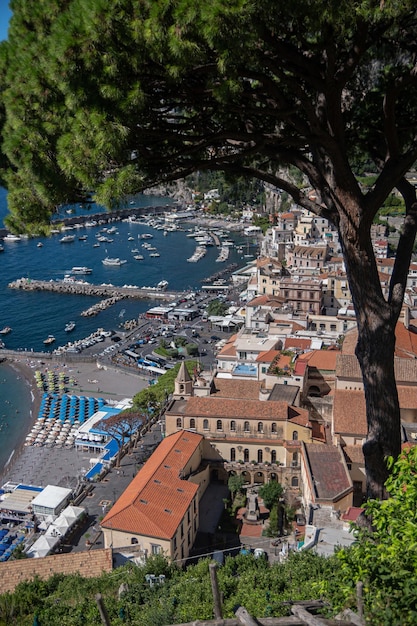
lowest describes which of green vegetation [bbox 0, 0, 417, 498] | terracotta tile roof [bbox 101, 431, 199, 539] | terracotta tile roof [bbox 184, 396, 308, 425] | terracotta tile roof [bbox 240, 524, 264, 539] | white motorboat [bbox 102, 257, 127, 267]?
terracotta tile roof [bbox 240, 524, 264, 539]

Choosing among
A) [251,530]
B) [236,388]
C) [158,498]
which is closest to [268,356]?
[236,388]

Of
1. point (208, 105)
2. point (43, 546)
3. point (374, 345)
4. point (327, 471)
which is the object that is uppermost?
point (208, 105)

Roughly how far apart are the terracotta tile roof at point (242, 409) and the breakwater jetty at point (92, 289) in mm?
34932

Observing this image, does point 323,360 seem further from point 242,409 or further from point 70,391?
point 70,391

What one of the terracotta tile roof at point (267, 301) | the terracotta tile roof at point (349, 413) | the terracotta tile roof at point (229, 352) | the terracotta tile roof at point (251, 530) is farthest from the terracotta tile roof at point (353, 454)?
the terracotta tile roof at point (267, 301)

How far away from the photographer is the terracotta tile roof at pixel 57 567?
15602 millimetres

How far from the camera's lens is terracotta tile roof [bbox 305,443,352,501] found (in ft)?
58.0

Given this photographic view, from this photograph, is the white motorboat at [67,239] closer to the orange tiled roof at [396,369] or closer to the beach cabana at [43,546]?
the orange tiled roof at [396,369]

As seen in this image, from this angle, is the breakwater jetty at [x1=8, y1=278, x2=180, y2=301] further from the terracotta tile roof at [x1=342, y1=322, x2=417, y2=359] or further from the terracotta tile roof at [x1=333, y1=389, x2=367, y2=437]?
the terracotta tile roof at [x1=333, y1=389, x2=367, y2=437]

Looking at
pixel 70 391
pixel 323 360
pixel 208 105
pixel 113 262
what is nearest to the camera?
pixel 208 105

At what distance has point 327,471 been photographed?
1936 cm

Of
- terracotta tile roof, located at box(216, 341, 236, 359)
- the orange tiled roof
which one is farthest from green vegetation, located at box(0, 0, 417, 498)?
terracotta tile roof, located at box(216, 341, 236, 359)

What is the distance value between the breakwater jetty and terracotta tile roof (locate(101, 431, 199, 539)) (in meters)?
37.4

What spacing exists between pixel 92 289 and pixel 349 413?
4491 centimetres
